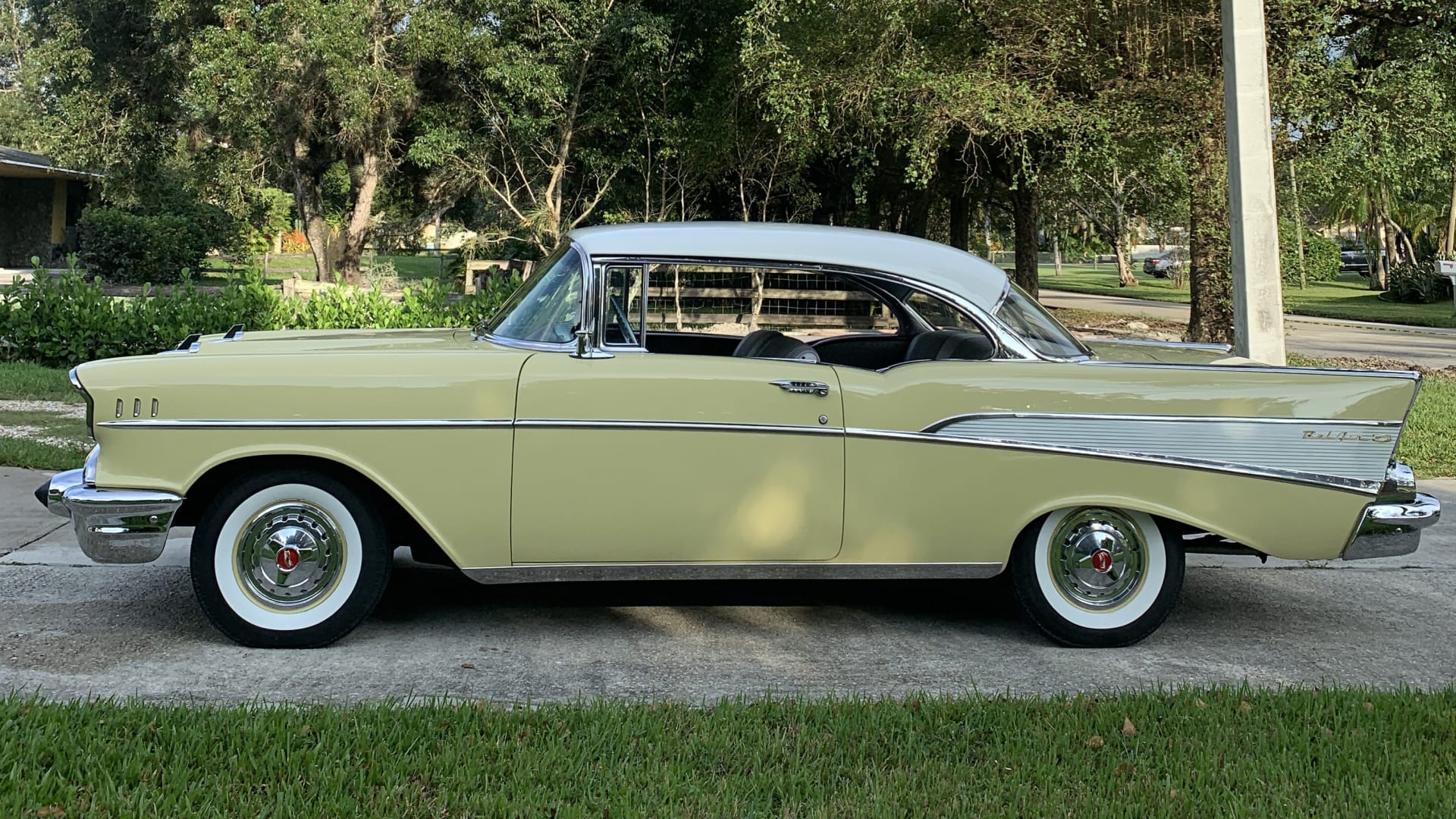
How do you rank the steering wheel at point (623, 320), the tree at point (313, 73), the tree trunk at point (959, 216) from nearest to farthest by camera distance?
the steering wheel at point (623, 320)
the tree at point (313, 73)
the tree trunk at point (959, 216)

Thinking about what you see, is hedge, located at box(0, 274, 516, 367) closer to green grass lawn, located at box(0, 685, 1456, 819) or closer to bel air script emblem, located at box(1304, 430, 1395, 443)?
green grass lawn, located at box(0, 685, 1456, 819)

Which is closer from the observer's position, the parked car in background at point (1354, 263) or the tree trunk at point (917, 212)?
the tree trunk at point (917, 212)

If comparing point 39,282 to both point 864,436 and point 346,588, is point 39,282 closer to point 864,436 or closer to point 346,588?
point 346,588

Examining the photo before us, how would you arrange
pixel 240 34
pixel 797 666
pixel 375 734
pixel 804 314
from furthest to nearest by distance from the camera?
pixel 240 34 < pixel 804 314 < pixel 797 666 < pixel 375 734

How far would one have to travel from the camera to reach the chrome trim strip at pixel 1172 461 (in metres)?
4.74

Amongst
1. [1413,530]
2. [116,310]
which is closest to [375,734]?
[1413,530]

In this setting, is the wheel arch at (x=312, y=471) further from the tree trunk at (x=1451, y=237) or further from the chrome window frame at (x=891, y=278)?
the tree trunk at (x=1451, y=237)

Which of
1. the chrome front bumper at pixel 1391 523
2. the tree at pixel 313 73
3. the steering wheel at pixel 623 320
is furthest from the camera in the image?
the tree at pixel 313 73

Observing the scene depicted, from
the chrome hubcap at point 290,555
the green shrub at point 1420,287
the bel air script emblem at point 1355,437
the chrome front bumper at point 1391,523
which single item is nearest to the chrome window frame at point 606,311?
the chrome hubcap at point 290,555

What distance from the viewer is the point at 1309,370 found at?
4.76 metres

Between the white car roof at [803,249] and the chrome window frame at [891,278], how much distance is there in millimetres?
12

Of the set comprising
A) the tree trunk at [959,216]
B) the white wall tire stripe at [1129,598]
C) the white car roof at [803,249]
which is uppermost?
the tree trunk at [959,216]

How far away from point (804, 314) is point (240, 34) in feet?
58.2

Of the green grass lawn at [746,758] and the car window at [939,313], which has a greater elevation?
the car window at [939,313]
